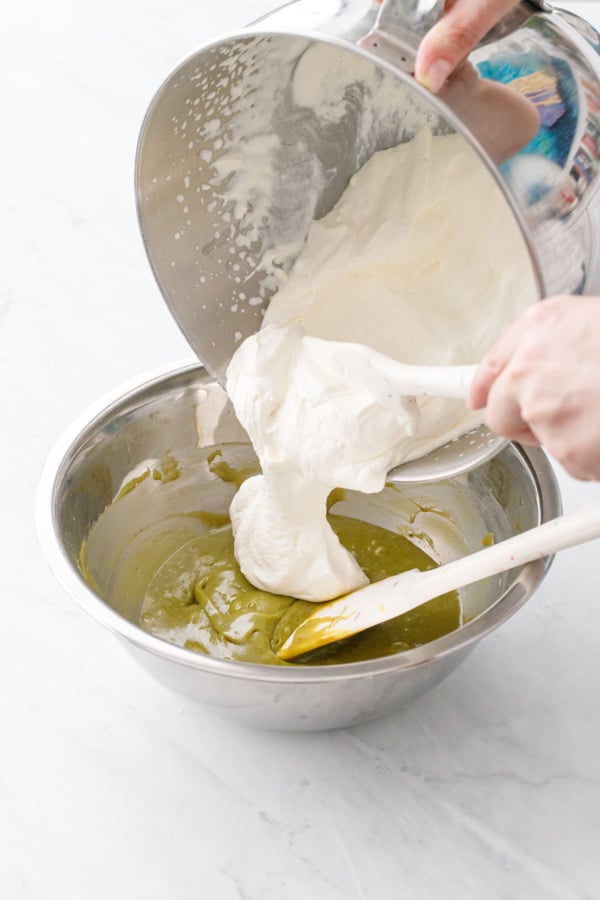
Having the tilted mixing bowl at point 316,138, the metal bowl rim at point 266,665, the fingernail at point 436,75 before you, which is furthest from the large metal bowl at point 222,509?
the fingernail at point 436,75

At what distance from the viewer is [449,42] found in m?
1.12

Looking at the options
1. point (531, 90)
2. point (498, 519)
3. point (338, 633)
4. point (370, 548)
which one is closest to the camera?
point (531, 90)

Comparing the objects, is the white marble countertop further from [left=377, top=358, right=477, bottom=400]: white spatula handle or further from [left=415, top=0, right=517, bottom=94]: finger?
[left=415, top=0, right=517, bottom=94]: finger

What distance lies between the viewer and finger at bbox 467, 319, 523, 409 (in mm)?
1088

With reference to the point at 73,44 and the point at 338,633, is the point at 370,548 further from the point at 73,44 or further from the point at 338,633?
the point at 73,44

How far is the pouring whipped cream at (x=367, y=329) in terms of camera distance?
143 centimetres

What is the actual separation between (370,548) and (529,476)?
34 centimetres

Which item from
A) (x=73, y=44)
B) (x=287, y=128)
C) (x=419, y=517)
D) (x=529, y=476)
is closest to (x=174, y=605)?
(x=419, y=517)

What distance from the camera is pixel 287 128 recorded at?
150 centimetres

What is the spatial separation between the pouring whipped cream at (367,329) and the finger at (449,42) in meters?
0.27

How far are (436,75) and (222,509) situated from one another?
3.04 feet

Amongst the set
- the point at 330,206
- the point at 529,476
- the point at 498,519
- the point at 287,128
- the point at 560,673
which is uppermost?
the point at 287,128

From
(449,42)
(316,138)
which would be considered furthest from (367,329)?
(449,42)

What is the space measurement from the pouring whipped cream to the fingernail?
0.87 feet
